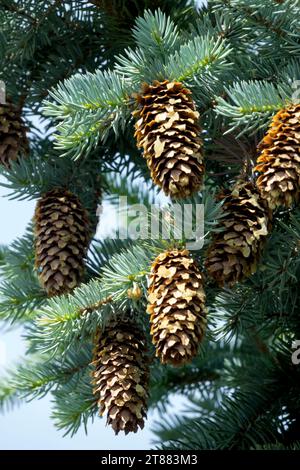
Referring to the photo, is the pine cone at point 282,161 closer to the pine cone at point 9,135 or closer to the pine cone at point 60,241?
the pine cone at point 60,241

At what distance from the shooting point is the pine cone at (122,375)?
1.15m

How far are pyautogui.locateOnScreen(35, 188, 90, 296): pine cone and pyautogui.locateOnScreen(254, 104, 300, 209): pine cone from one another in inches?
11.5

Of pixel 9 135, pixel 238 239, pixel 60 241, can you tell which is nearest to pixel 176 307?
pixel 238 239

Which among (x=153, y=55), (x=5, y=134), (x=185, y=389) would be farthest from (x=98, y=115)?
(x=185, y=389)

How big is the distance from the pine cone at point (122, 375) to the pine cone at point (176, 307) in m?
0.09

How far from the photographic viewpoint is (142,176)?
151 centimetres

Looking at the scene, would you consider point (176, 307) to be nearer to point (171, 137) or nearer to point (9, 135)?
point (171, 137)

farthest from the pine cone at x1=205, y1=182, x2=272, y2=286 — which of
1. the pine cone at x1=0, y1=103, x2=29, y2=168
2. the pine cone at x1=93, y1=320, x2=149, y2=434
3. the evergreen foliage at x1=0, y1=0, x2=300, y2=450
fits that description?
the pine cone at x1=0, y1=103, x2=29, y2=168

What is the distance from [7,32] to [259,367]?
640 millimetres

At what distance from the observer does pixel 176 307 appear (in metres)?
1.09

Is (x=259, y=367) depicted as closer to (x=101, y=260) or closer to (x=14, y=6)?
(x=101, y=260)

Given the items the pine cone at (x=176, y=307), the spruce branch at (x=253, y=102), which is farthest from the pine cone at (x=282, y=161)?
the pine cone at (x=176, y=307)

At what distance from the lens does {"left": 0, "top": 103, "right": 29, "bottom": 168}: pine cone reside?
4.42ft

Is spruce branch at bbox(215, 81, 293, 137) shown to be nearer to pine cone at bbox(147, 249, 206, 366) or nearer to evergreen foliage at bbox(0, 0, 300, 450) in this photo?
evergreen foliage at bbox(0, 0, 300, 450)
